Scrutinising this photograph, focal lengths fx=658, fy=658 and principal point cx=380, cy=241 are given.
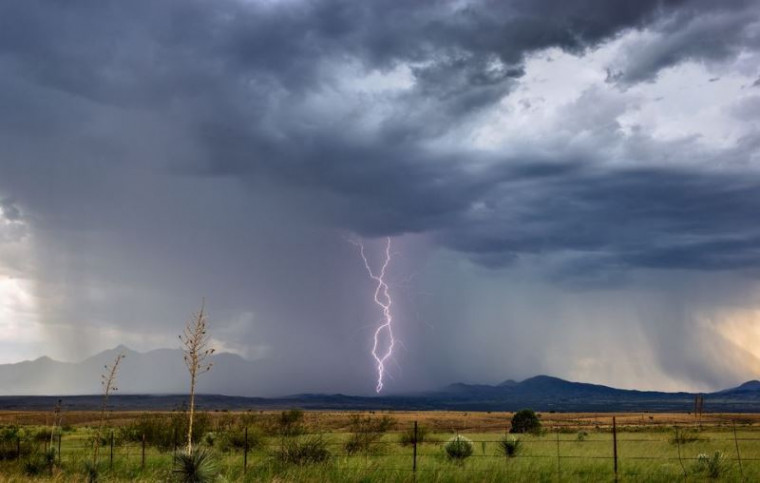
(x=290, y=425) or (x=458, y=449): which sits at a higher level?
(x=290, y=425)

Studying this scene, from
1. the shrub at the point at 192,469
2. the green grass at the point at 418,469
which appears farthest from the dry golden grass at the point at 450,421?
the shrub at the point at 192,469

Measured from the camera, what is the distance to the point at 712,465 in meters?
23.5

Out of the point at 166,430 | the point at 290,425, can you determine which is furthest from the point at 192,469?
the point at 290,425

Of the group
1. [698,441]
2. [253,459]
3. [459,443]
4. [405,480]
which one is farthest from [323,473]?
[698,441]

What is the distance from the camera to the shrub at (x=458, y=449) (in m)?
28.0

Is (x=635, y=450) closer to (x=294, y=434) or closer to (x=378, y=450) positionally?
(x=378, y=450)

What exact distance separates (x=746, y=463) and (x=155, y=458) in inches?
974

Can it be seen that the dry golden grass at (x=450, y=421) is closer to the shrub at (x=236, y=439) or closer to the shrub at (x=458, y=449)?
the shrub at (x=236, y=439)

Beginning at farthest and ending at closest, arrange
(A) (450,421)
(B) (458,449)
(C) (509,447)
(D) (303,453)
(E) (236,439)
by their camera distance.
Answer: (A) (450,421) < (E) (236,439) < (C) (509,447) < (B) (458,449) < (D) (303,453)

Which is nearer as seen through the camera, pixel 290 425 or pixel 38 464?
pixel 38 464

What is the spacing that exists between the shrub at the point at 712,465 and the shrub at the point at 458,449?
8.95m

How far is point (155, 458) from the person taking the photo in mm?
29094

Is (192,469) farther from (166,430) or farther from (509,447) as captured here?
(509,447)

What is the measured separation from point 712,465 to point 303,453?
586 inches
